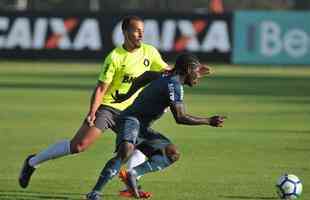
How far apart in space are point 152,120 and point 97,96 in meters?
0.67

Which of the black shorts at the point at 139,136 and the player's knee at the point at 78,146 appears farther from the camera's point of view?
the player's knee at the point at 78,146

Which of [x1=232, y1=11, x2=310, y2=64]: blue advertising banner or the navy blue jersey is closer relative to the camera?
the navy blue jersey

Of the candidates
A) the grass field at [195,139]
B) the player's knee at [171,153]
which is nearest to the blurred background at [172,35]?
the grass field at [195,139]

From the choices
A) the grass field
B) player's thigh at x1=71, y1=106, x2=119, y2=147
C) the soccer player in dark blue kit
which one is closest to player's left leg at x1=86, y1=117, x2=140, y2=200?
the soccer player in dark blue kit

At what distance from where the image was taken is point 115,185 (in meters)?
14.2

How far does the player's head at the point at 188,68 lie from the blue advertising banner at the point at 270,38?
36136mm

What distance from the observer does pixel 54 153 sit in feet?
43.3

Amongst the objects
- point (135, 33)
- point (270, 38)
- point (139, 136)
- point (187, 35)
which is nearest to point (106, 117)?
point (139, 136)

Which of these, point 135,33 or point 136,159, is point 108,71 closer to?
point 135,33

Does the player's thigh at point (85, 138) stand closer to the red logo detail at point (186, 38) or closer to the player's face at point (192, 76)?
the player's face at point (192, 76)

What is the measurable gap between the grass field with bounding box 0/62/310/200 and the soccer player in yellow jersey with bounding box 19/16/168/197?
1.71 feet

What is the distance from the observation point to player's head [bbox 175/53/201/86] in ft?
39.9

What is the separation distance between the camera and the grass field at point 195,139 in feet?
45.8

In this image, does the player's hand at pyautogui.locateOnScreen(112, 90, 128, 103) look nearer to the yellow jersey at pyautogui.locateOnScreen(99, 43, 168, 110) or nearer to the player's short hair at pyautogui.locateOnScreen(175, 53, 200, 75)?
the yellow jersey at pyautogui.locateOnScreen(99, 43, 168, 110)
